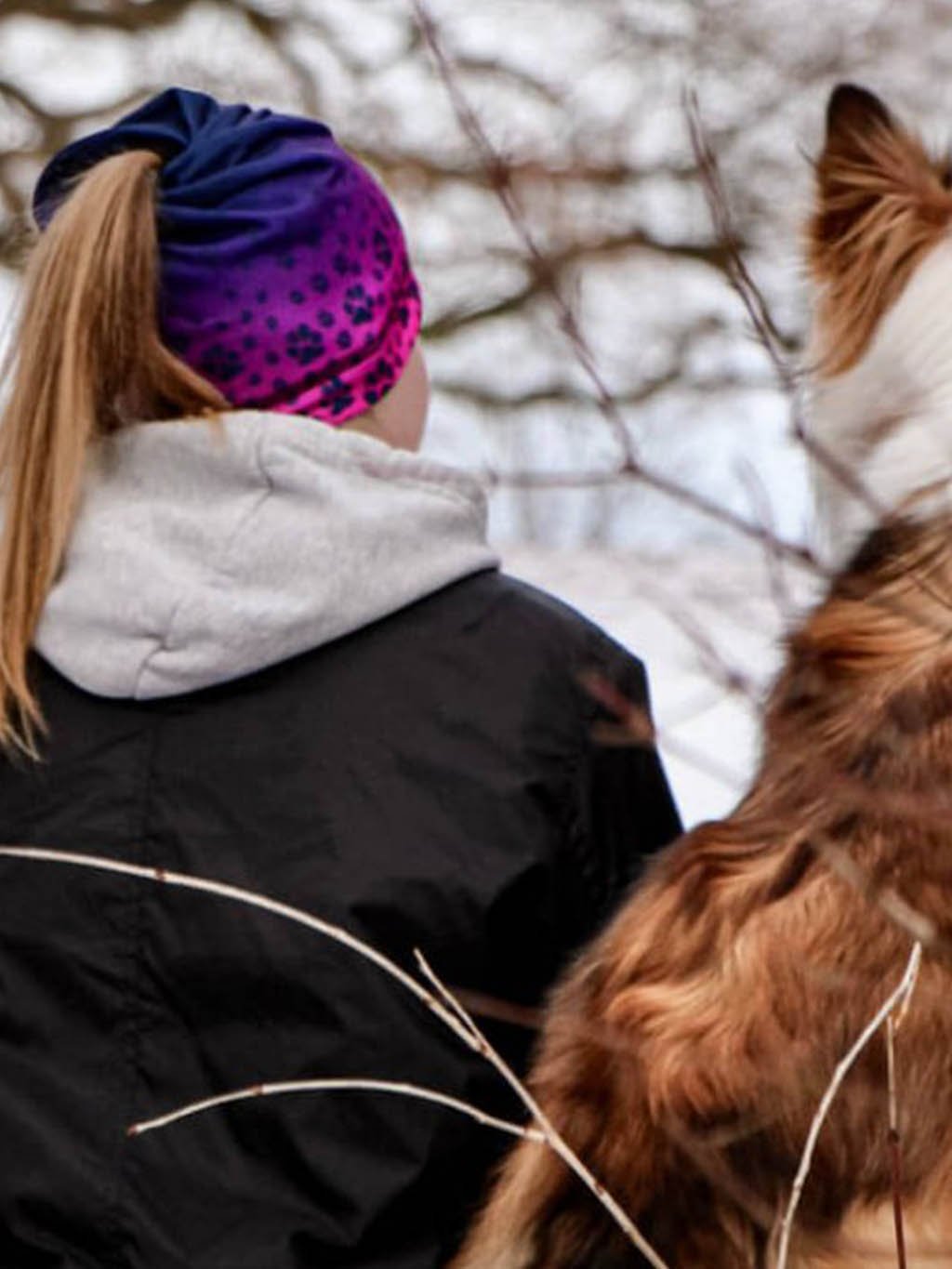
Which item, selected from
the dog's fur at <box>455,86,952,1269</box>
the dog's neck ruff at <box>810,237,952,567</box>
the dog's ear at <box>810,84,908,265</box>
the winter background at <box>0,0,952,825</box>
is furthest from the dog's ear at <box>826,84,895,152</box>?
the winter background at <box>0,0,952,825</box>

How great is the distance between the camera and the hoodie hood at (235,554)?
9.38ft

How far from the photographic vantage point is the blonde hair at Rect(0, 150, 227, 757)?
117 inches

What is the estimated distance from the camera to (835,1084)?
1.99 meters

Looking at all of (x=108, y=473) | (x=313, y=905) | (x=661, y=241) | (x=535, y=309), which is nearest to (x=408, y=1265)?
(x=313, y=905)

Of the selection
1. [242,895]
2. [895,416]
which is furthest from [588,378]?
[895,416]

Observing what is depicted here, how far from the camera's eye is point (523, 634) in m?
2.98

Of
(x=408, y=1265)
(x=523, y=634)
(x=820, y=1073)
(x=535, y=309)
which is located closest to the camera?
(x=820, y=1073)

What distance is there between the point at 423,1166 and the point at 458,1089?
9 cm

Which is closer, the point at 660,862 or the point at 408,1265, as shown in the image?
the point at 660,862

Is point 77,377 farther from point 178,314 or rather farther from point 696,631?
point 696,631

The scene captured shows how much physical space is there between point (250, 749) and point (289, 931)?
21 centimetres

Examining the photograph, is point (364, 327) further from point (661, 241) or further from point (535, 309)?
point (661, 241)

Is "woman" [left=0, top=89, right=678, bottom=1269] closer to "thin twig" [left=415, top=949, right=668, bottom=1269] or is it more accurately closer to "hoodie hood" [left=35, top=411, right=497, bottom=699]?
"hoodie hood" [left=35, top=411, right=497, bottom=699]

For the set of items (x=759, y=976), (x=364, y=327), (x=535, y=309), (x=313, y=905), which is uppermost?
(x=364, y=327)
